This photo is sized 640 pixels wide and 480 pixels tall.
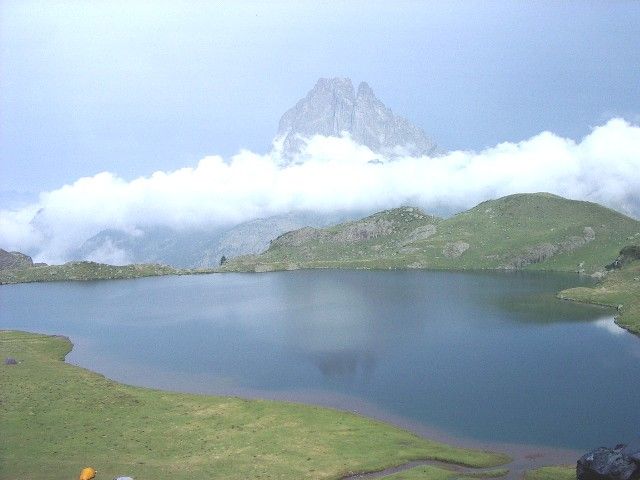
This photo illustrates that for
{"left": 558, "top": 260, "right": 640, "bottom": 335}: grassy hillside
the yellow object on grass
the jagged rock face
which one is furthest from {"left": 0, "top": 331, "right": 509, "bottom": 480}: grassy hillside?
{"left": 558, "top": 260, "right": 640, "bottom": 335}: grassy hillside

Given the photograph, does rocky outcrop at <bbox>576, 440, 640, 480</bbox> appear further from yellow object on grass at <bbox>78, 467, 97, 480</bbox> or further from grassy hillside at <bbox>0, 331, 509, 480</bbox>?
yellow object on grass at <bbox>78, 467, 97, 480</bbox>

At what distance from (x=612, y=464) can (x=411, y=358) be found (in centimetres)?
6331

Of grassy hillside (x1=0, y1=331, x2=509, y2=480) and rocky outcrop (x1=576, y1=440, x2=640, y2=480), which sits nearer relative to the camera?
rocky outcrop (x1=576, y1=440, x2=640, y2=480)

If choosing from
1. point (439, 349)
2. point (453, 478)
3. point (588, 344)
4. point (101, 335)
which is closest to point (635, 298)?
point (588, 344)

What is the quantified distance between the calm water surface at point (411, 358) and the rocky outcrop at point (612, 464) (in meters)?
17.6

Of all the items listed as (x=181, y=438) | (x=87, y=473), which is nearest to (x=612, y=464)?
(x=181, y=438)

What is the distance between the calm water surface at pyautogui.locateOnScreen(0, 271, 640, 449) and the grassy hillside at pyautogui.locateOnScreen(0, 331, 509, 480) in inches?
376

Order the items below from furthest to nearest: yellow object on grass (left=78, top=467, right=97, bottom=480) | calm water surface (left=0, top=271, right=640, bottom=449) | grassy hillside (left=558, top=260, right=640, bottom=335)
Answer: grassy hillside (left=558, top=260, right=640, bottom=335), calm water surface (left=0, top=271, right=640, bottom=449), yellow object on grass (left=78, top=467, right=97, bottom=480)

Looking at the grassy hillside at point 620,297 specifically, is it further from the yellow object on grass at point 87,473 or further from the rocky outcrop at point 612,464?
the yellow object on grass at point 87,473

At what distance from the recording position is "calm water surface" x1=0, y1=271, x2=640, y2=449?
78.6 meters

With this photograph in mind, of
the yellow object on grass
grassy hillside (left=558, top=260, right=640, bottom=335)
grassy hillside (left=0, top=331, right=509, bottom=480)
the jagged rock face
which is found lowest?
grassy hillside (left=0, top=331, right=509, bottom=480)

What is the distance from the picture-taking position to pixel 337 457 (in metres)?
63.2

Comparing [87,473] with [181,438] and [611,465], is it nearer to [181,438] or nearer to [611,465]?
[181,438]

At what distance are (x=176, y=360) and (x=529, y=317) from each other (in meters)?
109
